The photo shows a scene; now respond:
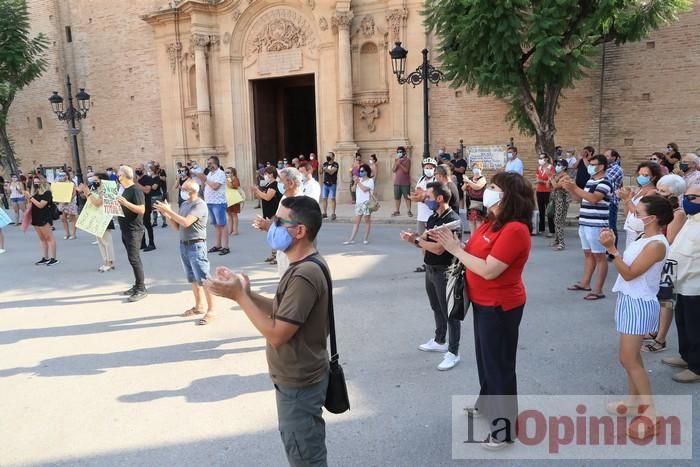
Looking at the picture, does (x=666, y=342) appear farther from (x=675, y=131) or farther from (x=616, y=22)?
(x=675, y=131)

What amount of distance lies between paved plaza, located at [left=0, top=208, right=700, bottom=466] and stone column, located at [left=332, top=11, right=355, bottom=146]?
11.6 meters

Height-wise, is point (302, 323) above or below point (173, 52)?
below

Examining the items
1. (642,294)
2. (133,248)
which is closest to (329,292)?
(642,294)

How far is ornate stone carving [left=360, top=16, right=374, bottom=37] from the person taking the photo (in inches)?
779

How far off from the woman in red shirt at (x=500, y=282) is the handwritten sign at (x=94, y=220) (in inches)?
311

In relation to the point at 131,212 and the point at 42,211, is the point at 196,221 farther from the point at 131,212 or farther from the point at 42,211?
the point at 42,211

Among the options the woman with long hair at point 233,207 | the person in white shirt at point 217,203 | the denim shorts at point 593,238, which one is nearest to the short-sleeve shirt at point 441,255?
the denim shorts at point 593,238

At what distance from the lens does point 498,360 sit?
12.6ft

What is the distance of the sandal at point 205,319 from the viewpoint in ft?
23.2

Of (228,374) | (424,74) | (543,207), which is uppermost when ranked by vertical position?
(424,74)

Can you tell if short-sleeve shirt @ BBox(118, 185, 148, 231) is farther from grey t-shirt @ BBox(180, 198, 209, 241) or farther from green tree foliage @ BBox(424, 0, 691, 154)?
green tree foliage @ BBox(424, 0, 691, 154)

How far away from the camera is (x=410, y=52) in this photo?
751 inches

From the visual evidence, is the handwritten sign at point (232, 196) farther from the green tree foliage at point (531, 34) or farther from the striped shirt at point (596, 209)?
the striped shirt at point (596, 209)

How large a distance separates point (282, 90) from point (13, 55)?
11727 millimetres
